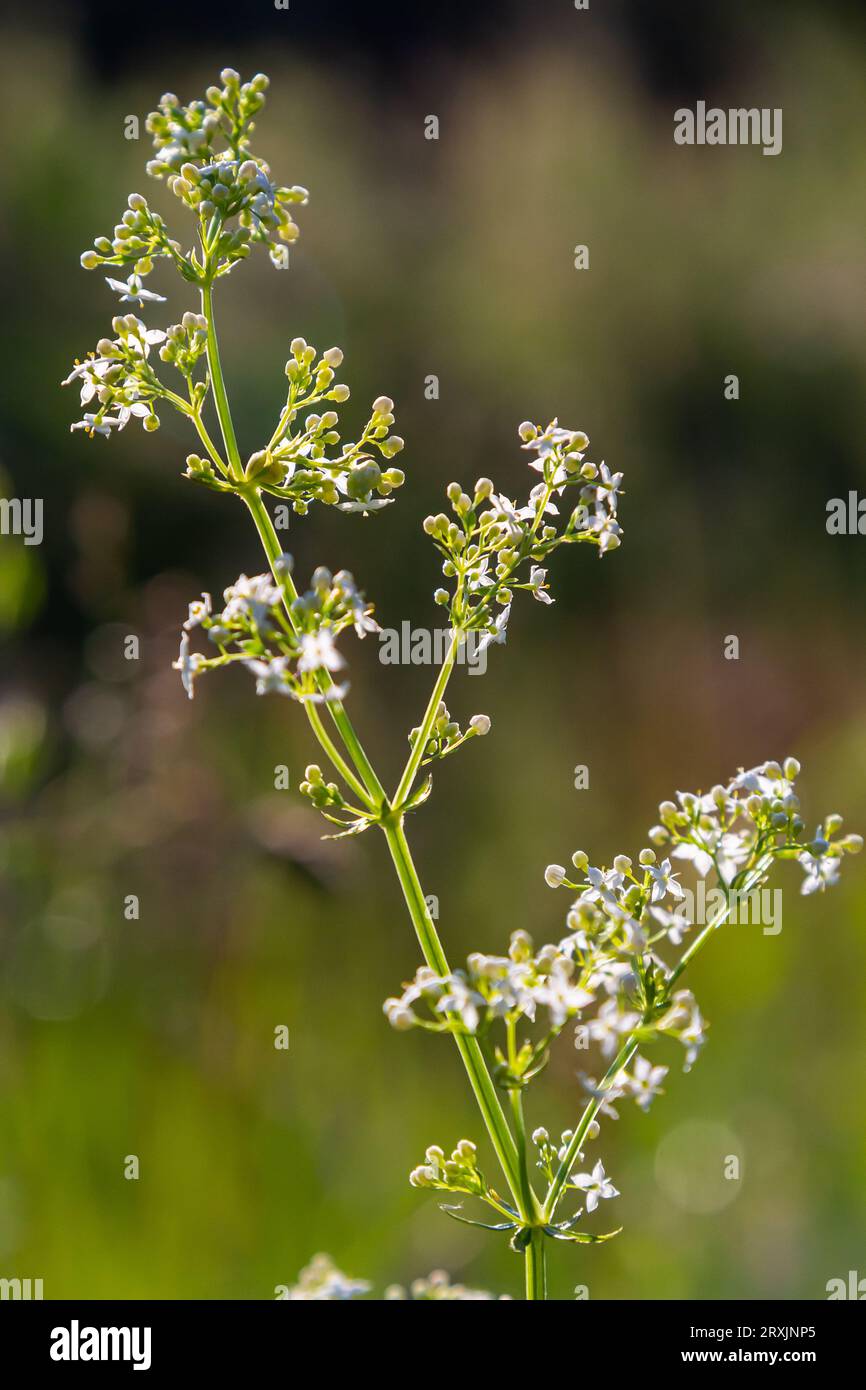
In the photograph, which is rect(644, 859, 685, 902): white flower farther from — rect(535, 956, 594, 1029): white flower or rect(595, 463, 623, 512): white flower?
rect(595, 463, 623, 512): white flower

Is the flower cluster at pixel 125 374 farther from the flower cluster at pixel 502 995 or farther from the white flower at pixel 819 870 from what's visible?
the white flower at pixel 819 870

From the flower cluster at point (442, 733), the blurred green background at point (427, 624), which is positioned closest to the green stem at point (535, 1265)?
the flower cluster at point (442, 733)

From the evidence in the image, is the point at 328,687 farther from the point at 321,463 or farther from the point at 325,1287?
the point at 325,1287

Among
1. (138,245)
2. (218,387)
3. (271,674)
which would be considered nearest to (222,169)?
(138,245)

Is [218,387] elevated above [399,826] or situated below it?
above

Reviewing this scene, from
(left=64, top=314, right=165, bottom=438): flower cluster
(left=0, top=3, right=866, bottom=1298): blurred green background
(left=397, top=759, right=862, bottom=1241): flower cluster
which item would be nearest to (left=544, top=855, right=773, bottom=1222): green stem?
(left=397, top=759, right=862, bottom=1241): flower cluster

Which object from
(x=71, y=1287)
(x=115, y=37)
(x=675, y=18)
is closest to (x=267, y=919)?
(x=71, y=1287)
